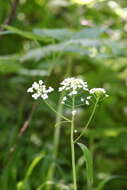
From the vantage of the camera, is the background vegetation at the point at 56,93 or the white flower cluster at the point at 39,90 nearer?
the white flower cluster at the point at 39,90

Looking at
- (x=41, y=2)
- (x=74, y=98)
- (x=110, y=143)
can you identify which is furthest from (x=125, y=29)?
(x=74, y=98)

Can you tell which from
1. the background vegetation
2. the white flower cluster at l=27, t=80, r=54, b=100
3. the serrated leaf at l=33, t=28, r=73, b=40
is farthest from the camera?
the background vegetation

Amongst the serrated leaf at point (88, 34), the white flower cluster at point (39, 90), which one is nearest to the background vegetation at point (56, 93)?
the serrated leaf at point (88, 34)

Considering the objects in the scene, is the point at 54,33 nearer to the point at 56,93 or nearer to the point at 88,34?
the point at 88,34

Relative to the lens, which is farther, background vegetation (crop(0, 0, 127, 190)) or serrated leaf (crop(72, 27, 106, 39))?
background vegetation (crop(0, 0, 127, 190))

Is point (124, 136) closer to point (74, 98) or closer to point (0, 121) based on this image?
point (0, 121)

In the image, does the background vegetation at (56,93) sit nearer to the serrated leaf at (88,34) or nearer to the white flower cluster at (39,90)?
the serrated leaf at (88,34)

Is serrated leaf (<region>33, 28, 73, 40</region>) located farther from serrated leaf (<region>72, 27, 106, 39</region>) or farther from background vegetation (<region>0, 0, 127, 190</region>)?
background vegetation (<region>0, 0, 127, 190</region>)

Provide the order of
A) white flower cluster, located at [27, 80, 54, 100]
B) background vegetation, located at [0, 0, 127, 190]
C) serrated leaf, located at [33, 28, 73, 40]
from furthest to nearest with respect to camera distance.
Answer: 1. background vegetation, located at [0, 0, 127, 190]
2. serrated leaf, located at [33, 28, 73, 40]
3. white flower cluster, located at [27, 80, 54, 100]

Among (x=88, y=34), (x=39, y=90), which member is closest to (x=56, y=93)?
(x=88, y=34)

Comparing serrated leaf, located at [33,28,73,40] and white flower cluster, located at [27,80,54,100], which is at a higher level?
serrated leaf, located at [33,28,73,40]

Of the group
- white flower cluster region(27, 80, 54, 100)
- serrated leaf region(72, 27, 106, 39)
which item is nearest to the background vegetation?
serrated leaf region(72, 27, 106, 39)
